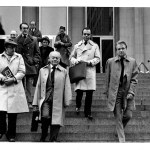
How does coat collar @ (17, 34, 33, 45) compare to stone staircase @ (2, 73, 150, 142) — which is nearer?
stone staircase @ (2, 73, 150, 142)

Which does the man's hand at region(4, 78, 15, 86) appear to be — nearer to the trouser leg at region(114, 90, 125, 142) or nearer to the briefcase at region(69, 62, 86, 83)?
the briefcase at region(69, 62, 86, 83)

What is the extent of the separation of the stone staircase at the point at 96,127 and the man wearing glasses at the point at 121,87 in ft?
1.77

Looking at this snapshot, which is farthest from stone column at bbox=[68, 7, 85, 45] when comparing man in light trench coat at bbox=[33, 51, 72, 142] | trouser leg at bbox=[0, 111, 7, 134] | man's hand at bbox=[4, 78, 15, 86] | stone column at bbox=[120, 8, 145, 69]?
trouser leg at bbox=[0, 111, 7, 134]

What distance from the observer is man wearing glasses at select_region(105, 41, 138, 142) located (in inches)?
368

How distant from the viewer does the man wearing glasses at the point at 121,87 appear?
9344mm

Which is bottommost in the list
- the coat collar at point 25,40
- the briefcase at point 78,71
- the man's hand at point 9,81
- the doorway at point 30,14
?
the man's hand at point 9,81

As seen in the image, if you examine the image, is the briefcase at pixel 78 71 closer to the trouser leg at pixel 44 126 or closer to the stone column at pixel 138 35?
the trouser leg at pixel 44 126

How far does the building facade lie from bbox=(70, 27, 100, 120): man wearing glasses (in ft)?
32.5

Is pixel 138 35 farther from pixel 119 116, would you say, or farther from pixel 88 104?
pixel 119 116

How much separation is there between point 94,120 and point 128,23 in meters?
11.8

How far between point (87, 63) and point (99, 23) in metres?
11.6

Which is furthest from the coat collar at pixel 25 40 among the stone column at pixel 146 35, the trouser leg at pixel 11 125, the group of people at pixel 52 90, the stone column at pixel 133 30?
the stone column at pixel 146 35

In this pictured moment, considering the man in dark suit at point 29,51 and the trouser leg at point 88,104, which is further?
the man in dark suit at point 29,51

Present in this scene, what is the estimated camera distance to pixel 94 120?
34.4 ft
